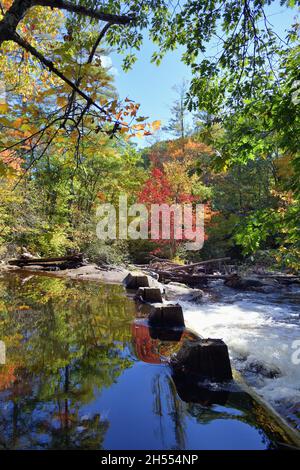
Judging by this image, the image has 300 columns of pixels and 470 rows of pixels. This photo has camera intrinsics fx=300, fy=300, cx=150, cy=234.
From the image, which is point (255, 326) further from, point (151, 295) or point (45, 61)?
point (45, 61)

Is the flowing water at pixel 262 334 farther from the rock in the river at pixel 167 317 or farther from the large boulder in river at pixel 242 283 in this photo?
the rock in the river at pixel 167 317

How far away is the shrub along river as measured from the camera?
2.05m

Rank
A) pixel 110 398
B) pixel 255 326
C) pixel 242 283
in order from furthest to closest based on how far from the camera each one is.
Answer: pixel 242 283
pixel 255 326
pixel 110 398

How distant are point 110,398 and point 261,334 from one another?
426 cm

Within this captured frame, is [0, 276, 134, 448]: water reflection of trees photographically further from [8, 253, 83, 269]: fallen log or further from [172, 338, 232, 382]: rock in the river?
[8, 253, 83, 269]: fallen log

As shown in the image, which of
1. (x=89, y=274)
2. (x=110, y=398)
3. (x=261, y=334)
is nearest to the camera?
(x=110, y=398)

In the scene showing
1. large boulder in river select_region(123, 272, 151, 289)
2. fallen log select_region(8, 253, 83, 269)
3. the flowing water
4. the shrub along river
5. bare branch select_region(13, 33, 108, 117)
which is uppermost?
bare branch select_region(13, 33, 108, 117)

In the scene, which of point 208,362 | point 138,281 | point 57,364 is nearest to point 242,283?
point 138,281

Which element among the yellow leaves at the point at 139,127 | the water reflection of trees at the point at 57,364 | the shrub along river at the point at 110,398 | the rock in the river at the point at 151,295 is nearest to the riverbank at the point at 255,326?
the shrub along river at the point at 110,398

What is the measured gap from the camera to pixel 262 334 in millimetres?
5957

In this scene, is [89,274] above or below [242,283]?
above

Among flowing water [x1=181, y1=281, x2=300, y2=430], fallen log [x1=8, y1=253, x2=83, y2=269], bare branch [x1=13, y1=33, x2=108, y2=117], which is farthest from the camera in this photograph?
fallen log [x1=8, y1=253, x2=83, y2=269]

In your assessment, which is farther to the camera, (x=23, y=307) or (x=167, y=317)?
(x=23, y=307)

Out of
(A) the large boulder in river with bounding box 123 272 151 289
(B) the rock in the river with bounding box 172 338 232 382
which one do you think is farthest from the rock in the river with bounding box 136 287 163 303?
(B) the rock in the river with bounding box 172 338 232 382
